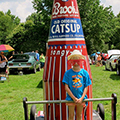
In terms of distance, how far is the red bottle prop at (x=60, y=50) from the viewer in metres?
3.96

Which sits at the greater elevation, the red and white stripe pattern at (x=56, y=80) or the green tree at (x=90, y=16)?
the green tree at (x=90, y=16)

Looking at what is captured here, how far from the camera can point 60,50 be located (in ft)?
13.4

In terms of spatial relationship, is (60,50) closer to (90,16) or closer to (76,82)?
(76,82)

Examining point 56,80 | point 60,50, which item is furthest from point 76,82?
point 60,50

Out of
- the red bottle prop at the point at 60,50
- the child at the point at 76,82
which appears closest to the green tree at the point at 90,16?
the red bottle prop at the point at 60,50

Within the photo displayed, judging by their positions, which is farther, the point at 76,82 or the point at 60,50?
the point at 60,50

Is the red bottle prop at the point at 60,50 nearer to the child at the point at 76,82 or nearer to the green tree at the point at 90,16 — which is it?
the child at the point at 76,82

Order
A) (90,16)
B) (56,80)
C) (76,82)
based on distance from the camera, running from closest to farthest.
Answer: (76,82) → (56,80) → (90,16)

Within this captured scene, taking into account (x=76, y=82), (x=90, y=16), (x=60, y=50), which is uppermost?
(x=90, y=16)

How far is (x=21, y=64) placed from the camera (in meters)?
14.1

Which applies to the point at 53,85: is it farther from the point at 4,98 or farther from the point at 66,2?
the point at 4,98

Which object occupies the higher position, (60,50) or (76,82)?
(60,50)

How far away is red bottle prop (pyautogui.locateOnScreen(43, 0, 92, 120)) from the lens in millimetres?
3965

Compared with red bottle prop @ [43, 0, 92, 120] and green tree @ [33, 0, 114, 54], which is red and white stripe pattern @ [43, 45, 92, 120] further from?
green tree @ [33, 0, 114, 54]
